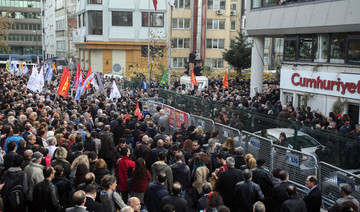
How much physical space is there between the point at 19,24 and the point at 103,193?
A: 110 meters

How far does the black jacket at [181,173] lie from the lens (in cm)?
891

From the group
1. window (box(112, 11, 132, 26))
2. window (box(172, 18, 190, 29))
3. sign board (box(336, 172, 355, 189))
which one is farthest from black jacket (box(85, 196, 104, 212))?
window (box(172, 18, 190, 29))

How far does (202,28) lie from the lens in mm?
57438

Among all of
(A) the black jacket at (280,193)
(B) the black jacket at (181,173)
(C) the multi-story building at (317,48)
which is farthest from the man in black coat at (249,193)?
(C) the multi-story building at (317,48)

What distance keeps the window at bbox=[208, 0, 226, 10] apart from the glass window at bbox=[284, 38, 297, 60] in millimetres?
35305

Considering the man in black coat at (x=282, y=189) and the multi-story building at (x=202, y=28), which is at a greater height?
Result: the multi-story building at (x=202, y=28)

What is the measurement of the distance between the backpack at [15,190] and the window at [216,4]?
2047 inches

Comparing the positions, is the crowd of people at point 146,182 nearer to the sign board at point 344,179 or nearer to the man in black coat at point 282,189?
the man in black coat at point 282,189

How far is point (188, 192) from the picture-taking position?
9.64 metres

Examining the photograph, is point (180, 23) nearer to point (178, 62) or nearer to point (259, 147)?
point (178, 62)

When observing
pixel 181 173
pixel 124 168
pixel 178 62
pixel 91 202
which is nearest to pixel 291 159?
pixel 181 173

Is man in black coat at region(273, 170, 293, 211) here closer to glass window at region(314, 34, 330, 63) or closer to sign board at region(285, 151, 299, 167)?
sign board at region(285, 151, 299, 167)

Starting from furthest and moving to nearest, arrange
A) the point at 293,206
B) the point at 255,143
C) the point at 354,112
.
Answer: the point at 354,112
the point at 255,143
the point at 293,206

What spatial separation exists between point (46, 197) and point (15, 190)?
27.4 inches
